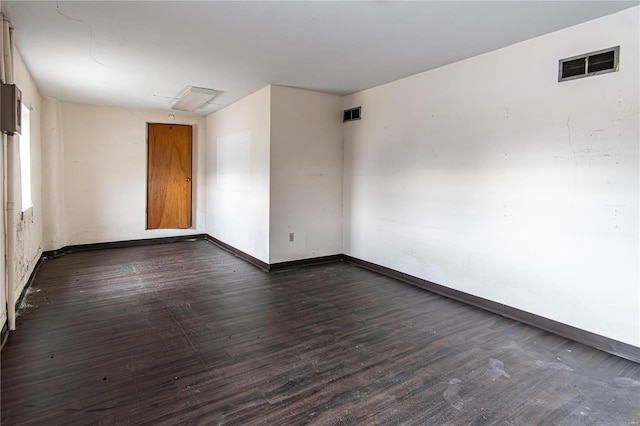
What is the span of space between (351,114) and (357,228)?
1645 millimetres

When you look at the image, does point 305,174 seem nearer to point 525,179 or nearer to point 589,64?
point 525,179

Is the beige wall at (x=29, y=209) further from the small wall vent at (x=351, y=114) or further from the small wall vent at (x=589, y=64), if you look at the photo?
the small wall vent at (x=589, y=64)

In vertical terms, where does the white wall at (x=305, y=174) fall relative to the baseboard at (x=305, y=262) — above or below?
above

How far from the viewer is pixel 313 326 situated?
3166 millimetres

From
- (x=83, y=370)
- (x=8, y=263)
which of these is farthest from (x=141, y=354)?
(x=8, y=263)

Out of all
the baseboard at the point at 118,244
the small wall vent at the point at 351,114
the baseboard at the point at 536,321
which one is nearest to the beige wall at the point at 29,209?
the baseboard at the point at 118,244

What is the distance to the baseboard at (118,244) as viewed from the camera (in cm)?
580

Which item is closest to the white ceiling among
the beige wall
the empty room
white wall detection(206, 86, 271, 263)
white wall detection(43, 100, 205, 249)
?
the empty room

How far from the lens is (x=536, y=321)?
10.5 ft

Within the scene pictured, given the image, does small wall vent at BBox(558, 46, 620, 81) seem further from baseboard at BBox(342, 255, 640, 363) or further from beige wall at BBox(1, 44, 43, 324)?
beige wall at BBox(1, 44, 43, 324)

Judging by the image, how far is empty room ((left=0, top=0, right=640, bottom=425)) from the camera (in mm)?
2260

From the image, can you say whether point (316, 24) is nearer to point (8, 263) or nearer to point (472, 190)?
point (472, 190)

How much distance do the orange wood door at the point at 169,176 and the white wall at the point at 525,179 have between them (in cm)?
404

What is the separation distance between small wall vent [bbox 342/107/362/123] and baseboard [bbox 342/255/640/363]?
7.16ft
